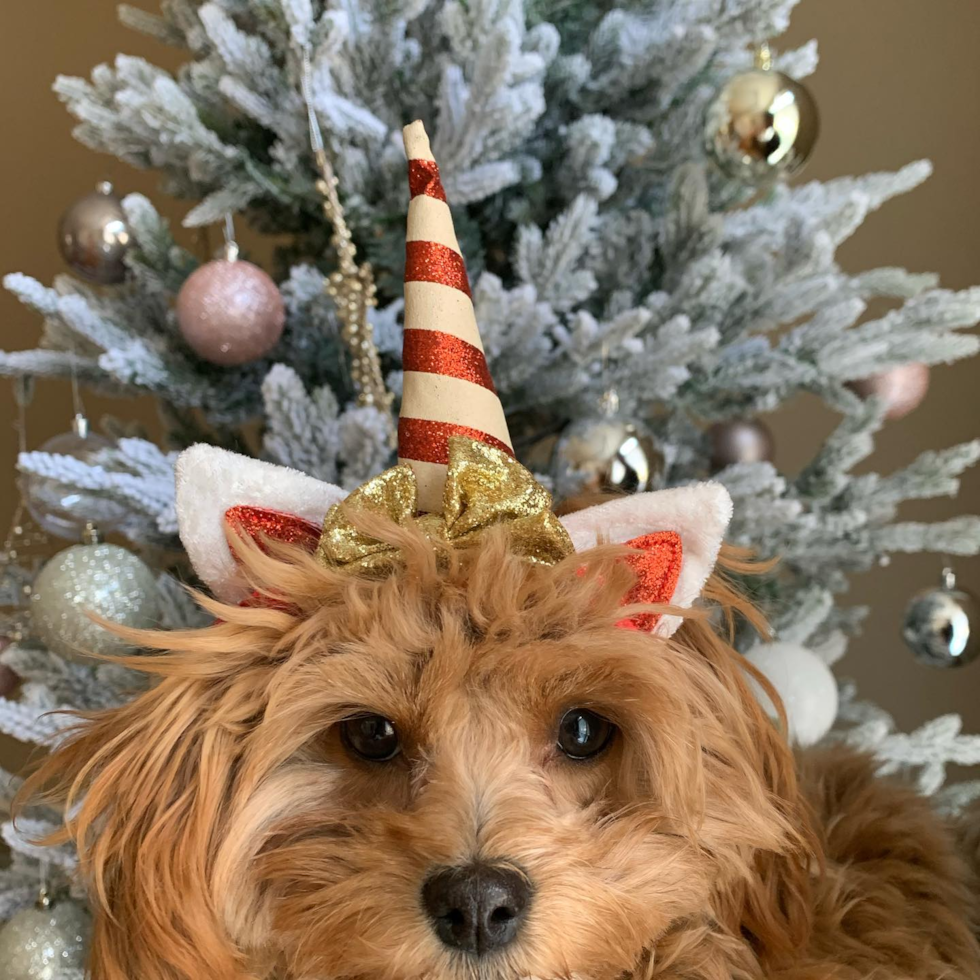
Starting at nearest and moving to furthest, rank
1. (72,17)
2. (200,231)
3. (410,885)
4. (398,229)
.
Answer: (410,885) < (398,229) < (200,231) < (72,17)

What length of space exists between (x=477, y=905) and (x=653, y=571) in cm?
26

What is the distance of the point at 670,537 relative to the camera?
689 mm

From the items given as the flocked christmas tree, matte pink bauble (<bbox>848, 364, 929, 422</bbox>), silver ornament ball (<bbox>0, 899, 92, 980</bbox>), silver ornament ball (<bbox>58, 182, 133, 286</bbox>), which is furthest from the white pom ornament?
silver ornament ball (<bbox>58, 182, 133, 286</bbox>)

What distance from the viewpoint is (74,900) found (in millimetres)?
1048

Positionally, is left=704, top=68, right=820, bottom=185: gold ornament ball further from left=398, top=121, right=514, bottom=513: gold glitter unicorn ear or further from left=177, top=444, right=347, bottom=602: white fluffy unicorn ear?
left=177, top=444, right=347, bottom=602: white fluffy unicorn ear

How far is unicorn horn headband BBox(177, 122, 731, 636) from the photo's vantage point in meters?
0.67

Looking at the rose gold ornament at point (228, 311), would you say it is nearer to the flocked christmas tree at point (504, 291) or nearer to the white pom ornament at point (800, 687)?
the flocked christmas tree at point (504, 291)

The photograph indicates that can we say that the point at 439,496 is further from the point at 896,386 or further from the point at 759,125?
the point at 896,386

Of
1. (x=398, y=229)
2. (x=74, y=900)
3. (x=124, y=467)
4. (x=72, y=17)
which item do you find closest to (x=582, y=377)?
(x=398, y=229)

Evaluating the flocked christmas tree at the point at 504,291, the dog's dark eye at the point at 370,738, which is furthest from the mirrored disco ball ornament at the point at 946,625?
the dog's dark eye at the point at 370,738

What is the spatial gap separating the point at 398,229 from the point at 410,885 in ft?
2.63

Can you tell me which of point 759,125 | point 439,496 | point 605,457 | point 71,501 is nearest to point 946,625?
point 605,457

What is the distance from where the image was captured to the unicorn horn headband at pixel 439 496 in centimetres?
67

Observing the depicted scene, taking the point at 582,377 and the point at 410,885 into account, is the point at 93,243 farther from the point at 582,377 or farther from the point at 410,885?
the point at 410,885
